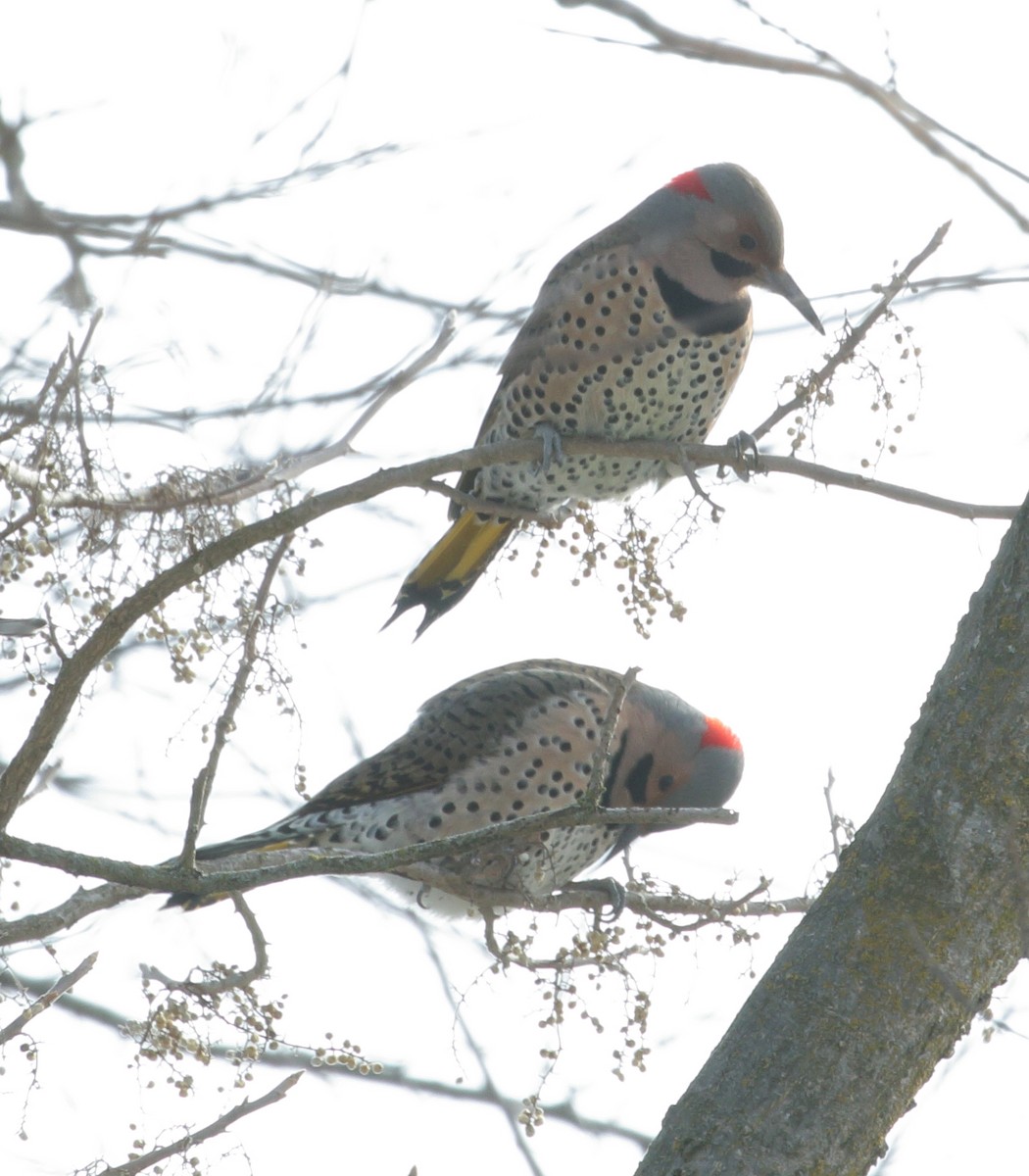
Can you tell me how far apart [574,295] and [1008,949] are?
2.98m

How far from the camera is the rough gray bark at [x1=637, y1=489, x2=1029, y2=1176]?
209cm

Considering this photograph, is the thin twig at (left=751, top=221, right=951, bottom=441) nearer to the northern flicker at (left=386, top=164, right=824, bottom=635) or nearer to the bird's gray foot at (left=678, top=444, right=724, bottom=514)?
the bird's gray foot at (left=678, top=444, right=724, bottom=514)

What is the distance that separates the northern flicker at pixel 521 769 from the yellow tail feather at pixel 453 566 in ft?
→ 1.10

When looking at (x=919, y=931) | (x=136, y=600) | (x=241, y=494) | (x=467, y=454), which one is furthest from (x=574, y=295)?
(x=919, y=931)

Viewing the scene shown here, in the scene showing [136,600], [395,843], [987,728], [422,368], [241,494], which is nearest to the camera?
[987,728]

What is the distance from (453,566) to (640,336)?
97cm

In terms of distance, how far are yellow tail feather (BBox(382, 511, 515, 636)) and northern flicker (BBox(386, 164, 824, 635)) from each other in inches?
1.0

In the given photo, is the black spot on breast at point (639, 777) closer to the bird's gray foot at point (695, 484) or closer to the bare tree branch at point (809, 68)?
the bird's gray foot at point (695, 484)

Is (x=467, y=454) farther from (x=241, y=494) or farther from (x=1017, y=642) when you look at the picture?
(x=1017, y=642)

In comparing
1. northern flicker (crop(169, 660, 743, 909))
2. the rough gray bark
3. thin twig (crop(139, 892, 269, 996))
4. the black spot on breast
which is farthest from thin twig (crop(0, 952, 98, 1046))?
the black spot on breast

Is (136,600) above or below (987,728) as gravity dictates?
above

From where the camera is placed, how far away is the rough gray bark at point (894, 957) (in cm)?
209

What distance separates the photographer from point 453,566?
5023mm

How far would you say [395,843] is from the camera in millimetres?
4398
